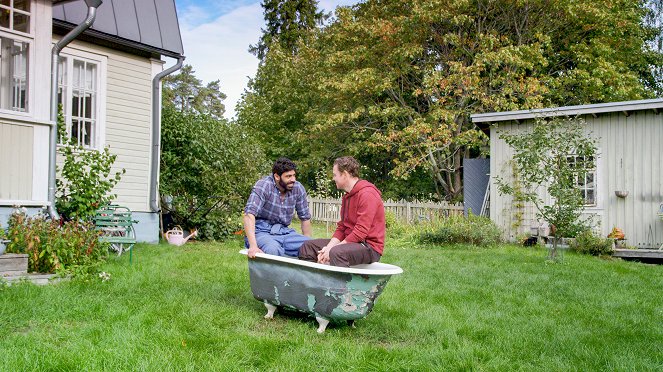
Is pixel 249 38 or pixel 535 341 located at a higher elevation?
pixel 249 38

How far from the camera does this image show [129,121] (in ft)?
36.8

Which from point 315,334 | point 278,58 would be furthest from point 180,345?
point 278,58

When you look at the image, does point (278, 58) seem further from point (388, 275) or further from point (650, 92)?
point (388, 275)

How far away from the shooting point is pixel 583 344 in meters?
4.71

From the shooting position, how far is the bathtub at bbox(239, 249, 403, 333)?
15.7ft

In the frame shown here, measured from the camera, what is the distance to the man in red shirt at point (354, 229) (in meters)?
5.07

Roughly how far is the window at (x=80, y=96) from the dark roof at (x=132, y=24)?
530 mm

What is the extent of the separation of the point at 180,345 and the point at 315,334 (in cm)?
114

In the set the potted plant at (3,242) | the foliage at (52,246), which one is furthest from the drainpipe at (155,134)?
the potted plant at (3,242)

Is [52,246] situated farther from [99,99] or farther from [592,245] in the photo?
[592,245]

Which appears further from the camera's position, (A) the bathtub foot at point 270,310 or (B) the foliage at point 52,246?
(B) the foliage at point 52,246

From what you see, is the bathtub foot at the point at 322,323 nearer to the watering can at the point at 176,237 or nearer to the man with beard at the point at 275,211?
the man with beard at the point at 275,211

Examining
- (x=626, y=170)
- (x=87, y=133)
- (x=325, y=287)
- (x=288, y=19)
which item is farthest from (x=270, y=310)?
(x=288, y=19)

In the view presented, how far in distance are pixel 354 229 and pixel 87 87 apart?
735 centimetres
